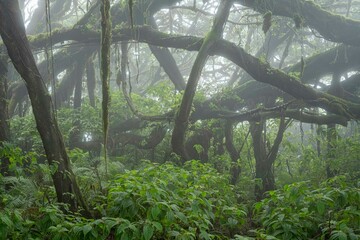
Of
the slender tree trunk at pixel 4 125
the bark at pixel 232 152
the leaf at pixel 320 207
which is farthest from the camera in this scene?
the bark at pixel 232 152

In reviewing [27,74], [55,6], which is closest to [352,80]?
[27,74]

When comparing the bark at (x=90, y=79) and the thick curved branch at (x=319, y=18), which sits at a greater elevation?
the thick curved branch at (x=319, y=18)

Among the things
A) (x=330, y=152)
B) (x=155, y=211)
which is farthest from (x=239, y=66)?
(x=155, y=211)

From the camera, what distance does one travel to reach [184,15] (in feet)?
56.6

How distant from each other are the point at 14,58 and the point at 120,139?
5822mm

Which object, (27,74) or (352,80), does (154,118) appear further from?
(352,80)

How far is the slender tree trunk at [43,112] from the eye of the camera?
177 inches

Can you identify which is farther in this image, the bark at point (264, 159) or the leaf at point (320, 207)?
the bark at point (264, 159)

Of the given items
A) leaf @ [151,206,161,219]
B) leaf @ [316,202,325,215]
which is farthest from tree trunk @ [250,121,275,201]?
leaf @ [151,206,161,219]

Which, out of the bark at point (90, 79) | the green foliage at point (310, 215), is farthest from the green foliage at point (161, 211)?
the bark at point (90, 79)

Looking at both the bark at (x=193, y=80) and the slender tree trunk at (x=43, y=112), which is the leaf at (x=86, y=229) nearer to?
the slender tree trunk at (x=43, y=112)

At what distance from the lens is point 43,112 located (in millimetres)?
4613

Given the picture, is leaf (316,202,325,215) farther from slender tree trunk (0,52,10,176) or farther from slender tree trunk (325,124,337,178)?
slender tree trunk (325,124,337,178)

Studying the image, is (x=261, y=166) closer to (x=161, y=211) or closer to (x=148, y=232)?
(x=161, y=211)
